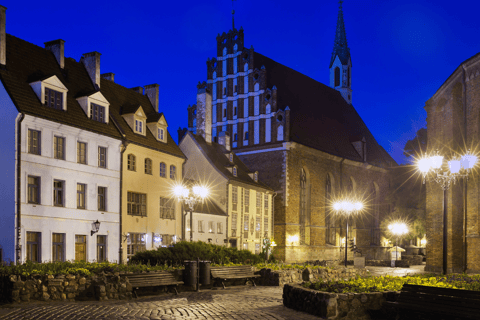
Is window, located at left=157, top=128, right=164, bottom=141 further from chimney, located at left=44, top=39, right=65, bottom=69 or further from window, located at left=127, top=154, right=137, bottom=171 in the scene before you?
chimney, located at left=44, top=39, right=65, bottom=69

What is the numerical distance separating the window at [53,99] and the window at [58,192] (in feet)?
12.7

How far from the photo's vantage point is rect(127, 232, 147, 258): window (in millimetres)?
31250

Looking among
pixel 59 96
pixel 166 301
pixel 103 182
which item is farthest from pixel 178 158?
Answer: pixel 166 301

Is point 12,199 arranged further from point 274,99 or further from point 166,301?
point 274,99

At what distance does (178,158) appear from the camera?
1471 inches

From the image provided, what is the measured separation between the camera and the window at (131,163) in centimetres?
3216

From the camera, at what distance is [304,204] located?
55500 millimetres

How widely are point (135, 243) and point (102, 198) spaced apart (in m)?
3.67

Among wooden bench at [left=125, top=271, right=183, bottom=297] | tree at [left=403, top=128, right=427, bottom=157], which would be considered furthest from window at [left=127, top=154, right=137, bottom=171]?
tree at [left=403, top=128, right=427, bottom=157]

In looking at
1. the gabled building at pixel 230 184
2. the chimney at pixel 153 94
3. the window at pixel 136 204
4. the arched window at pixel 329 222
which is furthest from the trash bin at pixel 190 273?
the arched window at pixel 329 222

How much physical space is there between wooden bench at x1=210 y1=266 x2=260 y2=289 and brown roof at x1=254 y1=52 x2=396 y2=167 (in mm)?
33475

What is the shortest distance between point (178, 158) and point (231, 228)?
410 inches

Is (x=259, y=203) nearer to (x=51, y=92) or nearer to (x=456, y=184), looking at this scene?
(x=456, y=184)

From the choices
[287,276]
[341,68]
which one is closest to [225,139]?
[287,276]
